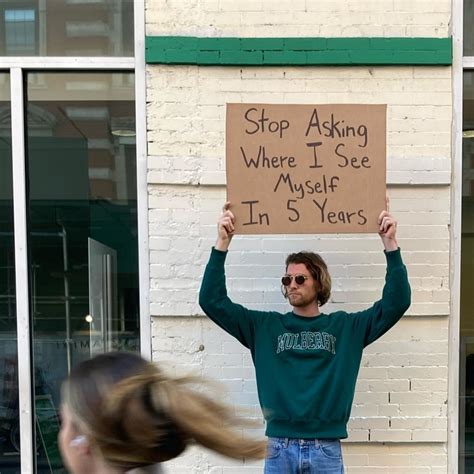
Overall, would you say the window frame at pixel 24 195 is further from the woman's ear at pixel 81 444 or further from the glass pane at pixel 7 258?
the woman's ear at pixel 81 444

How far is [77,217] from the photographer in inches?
138

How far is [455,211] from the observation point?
3346 millimetres

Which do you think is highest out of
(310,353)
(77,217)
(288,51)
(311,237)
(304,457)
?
(288,51)

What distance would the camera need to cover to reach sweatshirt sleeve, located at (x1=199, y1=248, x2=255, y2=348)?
2568 millimetres

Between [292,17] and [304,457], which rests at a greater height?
[292,17]

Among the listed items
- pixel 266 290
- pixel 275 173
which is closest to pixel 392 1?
pixel 275 173

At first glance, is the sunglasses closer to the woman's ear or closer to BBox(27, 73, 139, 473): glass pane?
BBox(27, 73, 139, 473): glass pane

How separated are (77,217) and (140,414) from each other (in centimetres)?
253

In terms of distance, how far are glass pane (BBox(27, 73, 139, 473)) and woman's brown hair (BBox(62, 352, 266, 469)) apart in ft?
7.44

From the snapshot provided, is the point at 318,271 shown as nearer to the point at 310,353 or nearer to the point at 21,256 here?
the point at 310,353

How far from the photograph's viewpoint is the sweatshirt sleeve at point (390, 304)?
251cm

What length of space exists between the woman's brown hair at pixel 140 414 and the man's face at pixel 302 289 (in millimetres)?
1366

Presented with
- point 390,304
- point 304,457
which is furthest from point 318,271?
point 304,457

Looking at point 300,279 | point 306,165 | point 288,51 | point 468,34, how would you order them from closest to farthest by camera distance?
point 300,279 < point 306,165 < point 288,51 < point 468,34
